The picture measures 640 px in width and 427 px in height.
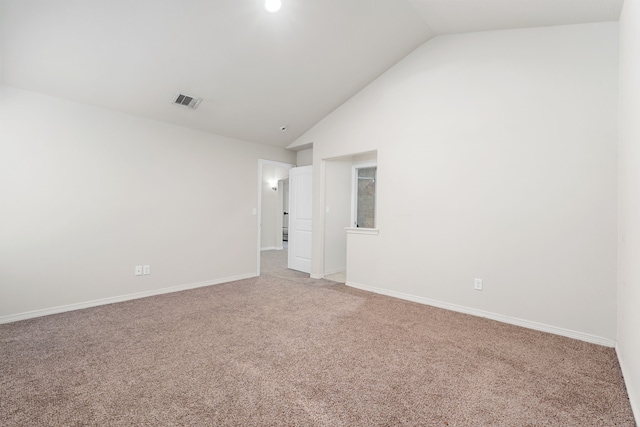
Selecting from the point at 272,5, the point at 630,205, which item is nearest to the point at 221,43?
the point at 272,5

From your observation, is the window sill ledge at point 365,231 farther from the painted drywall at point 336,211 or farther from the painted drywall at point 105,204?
the painted drywall at point 105,204

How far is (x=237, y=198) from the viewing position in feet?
16.1

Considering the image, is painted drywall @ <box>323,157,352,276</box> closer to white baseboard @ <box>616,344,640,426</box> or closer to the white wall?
the white wall

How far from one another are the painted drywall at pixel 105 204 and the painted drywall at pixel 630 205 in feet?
14.9

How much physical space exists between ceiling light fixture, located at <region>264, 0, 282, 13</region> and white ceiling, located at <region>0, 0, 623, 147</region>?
0.06m

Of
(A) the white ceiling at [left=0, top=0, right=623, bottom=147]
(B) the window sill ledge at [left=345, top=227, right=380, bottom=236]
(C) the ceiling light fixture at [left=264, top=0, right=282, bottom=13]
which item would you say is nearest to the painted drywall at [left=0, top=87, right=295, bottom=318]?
(A) the white ceiling at [left=0, top=0, right=623, bottom=147]

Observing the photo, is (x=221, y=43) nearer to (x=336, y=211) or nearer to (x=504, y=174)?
(x=336, y=211)

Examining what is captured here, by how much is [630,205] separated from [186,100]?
431cm

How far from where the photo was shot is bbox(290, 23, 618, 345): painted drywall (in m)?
2.57

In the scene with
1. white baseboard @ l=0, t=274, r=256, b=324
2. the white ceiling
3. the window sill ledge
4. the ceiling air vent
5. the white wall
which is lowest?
white baseboard @ l=0, t=274, r=256, b=324

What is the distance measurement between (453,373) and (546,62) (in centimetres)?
297

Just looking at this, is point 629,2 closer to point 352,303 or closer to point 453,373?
point 453,373

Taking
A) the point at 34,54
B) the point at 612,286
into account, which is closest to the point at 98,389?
the point at 34,54

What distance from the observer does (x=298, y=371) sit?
2.06m
